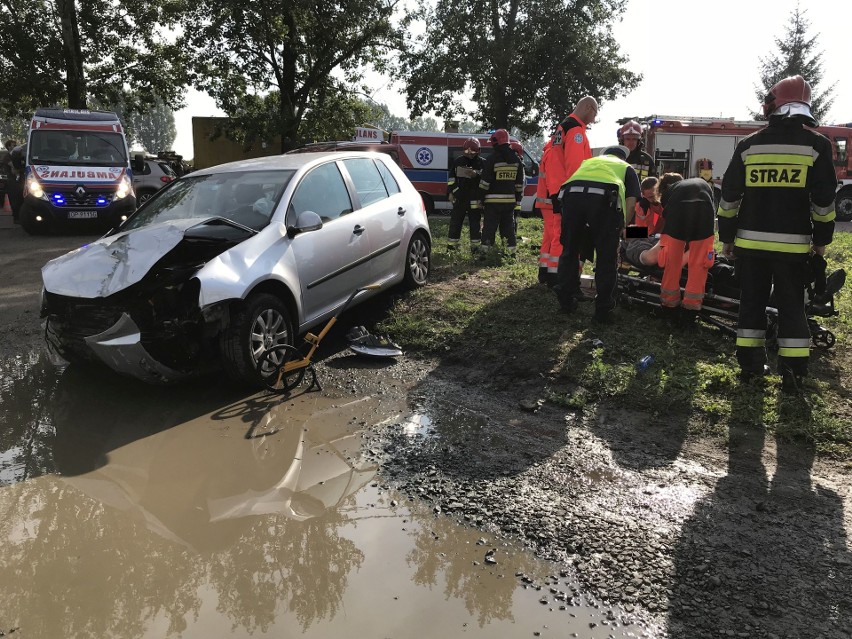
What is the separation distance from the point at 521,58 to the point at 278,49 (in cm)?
952

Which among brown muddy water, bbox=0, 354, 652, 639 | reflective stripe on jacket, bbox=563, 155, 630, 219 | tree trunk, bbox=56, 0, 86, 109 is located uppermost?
tree trunk, bbox=56, 0, 86, 109

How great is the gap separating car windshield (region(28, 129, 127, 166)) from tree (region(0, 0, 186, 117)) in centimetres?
846

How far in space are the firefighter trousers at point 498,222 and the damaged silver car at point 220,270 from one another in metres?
3.01

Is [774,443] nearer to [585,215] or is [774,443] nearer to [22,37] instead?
[585,215]

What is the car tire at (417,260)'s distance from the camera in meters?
6.70

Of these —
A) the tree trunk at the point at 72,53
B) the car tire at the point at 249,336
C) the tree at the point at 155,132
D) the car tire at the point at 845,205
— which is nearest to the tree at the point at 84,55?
the tree trunk at the point at 72,53

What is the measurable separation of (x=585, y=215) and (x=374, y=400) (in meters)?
2.61

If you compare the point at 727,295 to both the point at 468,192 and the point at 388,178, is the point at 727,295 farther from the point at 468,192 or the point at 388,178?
the point at 468,192

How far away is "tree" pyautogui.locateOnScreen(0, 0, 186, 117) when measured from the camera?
20.0 metres

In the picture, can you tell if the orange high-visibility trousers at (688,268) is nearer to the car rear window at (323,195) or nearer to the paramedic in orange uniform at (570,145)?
the paramedic in orange uniform at (570,145)

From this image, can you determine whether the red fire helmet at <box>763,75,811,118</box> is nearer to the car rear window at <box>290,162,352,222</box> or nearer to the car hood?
the car rear window at <box>290,162,352,222</box>

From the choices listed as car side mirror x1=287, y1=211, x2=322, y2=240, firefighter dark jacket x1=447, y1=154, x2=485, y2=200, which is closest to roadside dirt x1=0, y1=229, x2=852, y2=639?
car side mirror x1=287, y1=211, x2=322, y2=240

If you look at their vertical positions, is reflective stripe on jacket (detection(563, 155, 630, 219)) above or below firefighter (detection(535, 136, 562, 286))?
above

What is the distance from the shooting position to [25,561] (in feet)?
8.62
